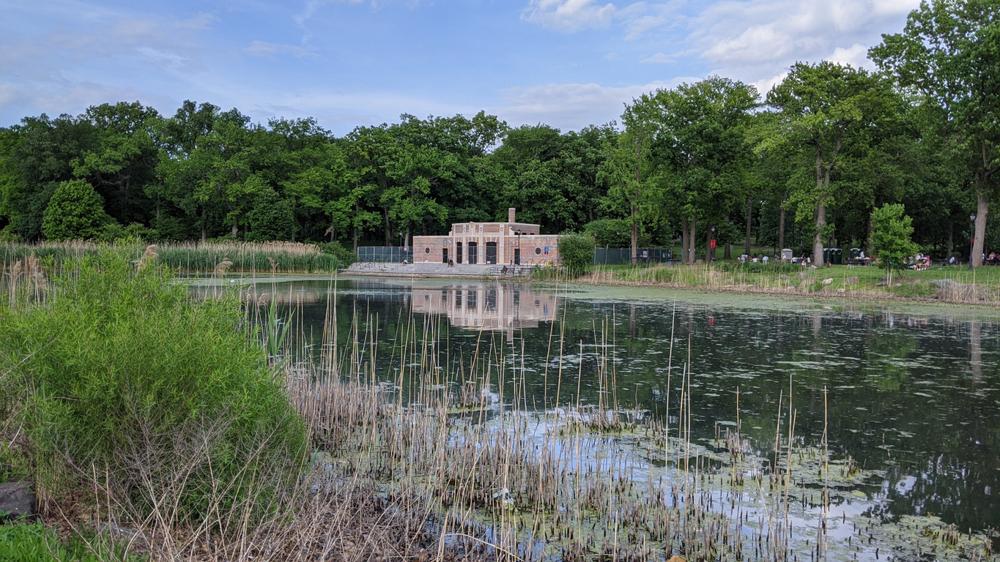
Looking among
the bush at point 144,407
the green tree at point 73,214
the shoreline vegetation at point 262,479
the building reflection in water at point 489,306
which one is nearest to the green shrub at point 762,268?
the building reflection in water at point 489,306

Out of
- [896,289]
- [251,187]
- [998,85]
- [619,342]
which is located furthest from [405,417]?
[251,187]

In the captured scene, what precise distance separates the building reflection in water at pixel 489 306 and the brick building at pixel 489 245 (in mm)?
16122

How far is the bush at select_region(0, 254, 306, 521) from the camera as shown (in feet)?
16.6

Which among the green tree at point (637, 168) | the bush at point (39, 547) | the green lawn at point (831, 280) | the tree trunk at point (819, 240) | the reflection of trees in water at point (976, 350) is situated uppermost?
the green tree at point (637, 168)

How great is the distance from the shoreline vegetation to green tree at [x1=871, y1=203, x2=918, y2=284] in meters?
26.7

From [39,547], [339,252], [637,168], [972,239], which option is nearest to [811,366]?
[39,547]

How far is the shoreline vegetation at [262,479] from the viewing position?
16.3 feet

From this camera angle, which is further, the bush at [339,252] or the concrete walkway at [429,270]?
the bush at [339,252]

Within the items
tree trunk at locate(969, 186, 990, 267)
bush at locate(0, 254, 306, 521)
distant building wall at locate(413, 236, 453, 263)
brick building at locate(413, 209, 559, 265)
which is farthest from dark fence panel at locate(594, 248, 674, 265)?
bush at locate(0, 254, 306, 521)

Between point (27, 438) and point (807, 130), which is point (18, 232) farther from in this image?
point (27, 438)

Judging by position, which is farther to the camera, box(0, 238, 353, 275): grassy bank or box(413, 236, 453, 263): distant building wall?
box(413, 236, 453, 263): distant building wall

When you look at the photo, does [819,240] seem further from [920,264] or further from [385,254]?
[385,254]

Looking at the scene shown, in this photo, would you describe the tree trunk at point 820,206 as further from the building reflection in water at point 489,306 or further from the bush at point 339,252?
the bush at point 339,252

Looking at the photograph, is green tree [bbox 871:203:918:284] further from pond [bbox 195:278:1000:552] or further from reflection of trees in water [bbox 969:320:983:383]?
reflection of trees in water [bbox 969:320:983:383]
